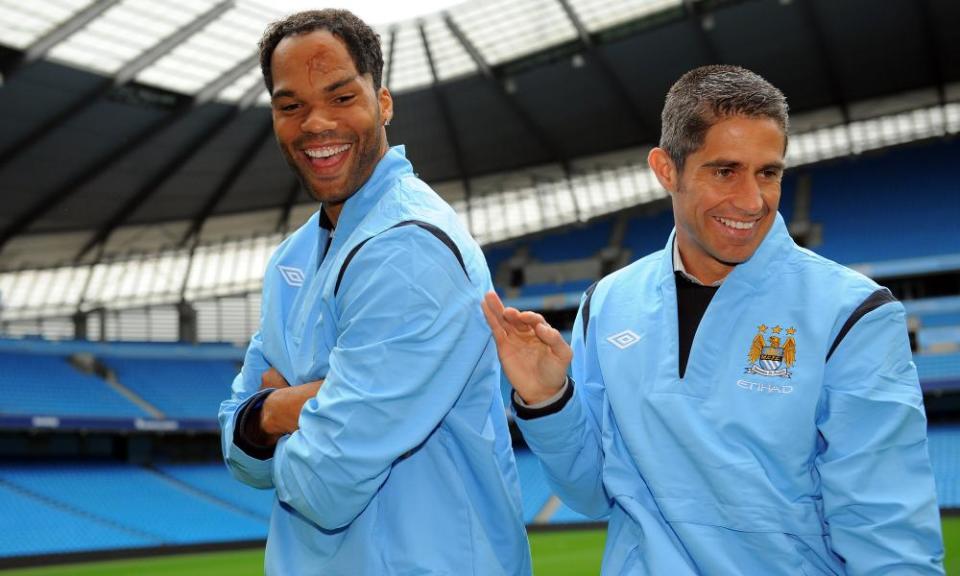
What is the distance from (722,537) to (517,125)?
3322cm

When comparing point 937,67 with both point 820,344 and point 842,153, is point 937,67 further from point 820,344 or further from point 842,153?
point 820,344

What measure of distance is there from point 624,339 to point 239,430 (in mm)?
1186

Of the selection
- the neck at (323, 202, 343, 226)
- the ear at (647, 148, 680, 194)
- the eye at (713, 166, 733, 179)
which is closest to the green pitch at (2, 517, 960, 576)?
the ear at (647, 148, 680, 194)

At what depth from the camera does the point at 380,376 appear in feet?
8.27

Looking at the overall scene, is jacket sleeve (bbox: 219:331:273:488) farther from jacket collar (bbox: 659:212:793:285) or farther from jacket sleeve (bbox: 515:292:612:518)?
jacket collar (bbox: 659:212:793:285)

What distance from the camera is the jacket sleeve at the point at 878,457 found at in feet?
8.30

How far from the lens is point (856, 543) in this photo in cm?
258

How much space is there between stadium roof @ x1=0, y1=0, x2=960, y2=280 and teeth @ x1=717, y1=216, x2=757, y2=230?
23.8m

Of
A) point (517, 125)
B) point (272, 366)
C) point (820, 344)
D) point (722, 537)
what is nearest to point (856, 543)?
point (722, 537)

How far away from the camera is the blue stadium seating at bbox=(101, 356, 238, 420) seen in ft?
123

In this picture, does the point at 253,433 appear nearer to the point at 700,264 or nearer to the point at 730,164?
the point at 700,264

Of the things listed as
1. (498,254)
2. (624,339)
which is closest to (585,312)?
(624,339)

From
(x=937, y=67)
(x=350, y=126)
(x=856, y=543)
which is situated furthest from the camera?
(x=937, y=67)

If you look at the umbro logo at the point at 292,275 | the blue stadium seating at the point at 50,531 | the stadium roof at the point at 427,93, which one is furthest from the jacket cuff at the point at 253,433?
the blue stadium seating at the point at 50,531
